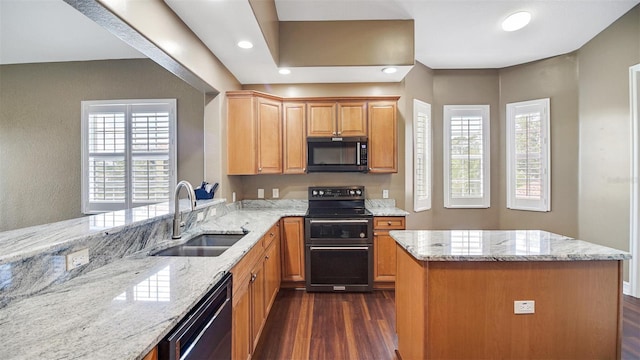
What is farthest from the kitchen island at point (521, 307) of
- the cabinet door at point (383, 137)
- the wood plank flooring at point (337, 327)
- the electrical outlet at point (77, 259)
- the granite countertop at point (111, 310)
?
the cabinet door at point (383, 137)

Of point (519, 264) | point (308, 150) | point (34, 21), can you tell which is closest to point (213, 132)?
point (308, 150)

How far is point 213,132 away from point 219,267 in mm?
1983

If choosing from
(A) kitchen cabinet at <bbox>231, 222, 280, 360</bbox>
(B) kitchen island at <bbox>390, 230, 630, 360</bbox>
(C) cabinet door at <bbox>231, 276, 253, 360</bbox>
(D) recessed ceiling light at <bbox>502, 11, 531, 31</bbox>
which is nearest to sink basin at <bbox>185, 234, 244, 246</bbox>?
(A) kitchen cabinet at <bbox>231, 222, 280, 360</bbox>

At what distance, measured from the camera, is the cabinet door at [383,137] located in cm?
338

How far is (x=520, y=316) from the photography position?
5.07 ft

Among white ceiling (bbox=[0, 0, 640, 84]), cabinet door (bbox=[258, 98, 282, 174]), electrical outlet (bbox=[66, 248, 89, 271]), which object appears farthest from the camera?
cabinet door (bbox=[258, 98, 282, 174])

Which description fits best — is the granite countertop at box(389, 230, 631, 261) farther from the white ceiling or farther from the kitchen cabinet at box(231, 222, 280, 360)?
the white ceiling

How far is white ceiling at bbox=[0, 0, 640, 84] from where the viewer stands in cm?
236

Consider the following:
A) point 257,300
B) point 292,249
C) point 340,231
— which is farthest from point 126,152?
point 340,231

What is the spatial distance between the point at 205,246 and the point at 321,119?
2.07m

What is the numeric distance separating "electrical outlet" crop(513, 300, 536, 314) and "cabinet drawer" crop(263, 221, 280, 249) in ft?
5.97

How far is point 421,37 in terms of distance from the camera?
125 inches

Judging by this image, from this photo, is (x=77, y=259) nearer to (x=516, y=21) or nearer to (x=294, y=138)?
(x=294, y=138)

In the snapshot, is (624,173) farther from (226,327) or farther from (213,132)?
(213,132)
